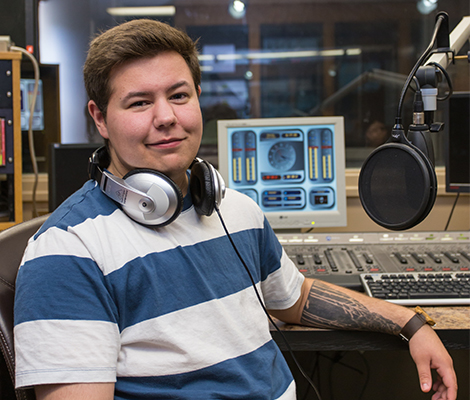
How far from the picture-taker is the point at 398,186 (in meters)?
0.76

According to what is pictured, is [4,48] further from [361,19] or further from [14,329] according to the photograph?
[361,19]

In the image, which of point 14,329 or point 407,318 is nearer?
point 14,329

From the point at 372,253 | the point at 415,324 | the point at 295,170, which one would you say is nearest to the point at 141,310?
the point at 415,324

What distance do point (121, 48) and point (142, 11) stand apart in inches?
59.5

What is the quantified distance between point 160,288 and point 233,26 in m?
1.67

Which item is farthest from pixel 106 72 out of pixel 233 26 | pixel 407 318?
pixel 233 26

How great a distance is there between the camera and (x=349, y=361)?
1813 millimetres

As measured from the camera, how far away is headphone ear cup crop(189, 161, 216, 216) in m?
0.90

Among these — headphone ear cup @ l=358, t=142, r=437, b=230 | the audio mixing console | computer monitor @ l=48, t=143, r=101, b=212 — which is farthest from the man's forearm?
computer monitor @ l=48, t=143, r=101, b=212

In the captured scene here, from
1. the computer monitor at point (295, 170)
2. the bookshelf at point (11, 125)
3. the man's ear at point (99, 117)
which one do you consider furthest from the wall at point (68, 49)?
the man's ear at point (99, 117)

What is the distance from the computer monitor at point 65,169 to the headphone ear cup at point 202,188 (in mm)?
818

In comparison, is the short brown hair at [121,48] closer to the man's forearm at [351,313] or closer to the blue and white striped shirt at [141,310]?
the blue and white striped shirt at [141,310]

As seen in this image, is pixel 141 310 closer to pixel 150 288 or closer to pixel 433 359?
pixel 150 288

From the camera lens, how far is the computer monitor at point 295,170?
164cm
